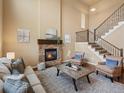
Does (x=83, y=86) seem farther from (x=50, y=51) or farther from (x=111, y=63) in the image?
(x=50, y=51)

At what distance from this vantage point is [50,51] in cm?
667

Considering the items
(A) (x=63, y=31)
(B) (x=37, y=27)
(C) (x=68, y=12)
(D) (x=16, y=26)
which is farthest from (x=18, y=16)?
(C) (x=68, y=12)

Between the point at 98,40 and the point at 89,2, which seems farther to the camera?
the point at 89,2

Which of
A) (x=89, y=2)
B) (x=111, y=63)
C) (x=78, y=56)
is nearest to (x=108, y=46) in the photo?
(x=78, y=56)

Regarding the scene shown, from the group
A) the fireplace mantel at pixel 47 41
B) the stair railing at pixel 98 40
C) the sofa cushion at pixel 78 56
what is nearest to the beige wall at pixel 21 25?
the fireplace mantel at pixel 47 41

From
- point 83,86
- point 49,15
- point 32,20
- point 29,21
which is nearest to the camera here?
point 83,86

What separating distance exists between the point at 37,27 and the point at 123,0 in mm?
5609

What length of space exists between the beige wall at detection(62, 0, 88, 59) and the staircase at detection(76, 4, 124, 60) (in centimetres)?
54

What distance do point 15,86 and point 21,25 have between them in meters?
4.47

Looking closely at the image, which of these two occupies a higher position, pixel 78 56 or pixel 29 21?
pixel 29 21

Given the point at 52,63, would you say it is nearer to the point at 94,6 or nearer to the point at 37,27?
the point at 37,27

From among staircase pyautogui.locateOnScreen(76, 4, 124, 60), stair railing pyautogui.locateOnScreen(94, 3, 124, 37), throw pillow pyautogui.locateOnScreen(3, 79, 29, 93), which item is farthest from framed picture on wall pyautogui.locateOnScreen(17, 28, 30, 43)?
stair railing pyautogui.locateOnScreen(94, 3, 124, 37)

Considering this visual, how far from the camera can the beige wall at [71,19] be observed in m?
7.37

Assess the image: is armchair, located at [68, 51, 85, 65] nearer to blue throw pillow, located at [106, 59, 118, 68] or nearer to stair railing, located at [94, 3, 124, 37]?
blue throw pillow, located at [106, 59, 118, 68]
